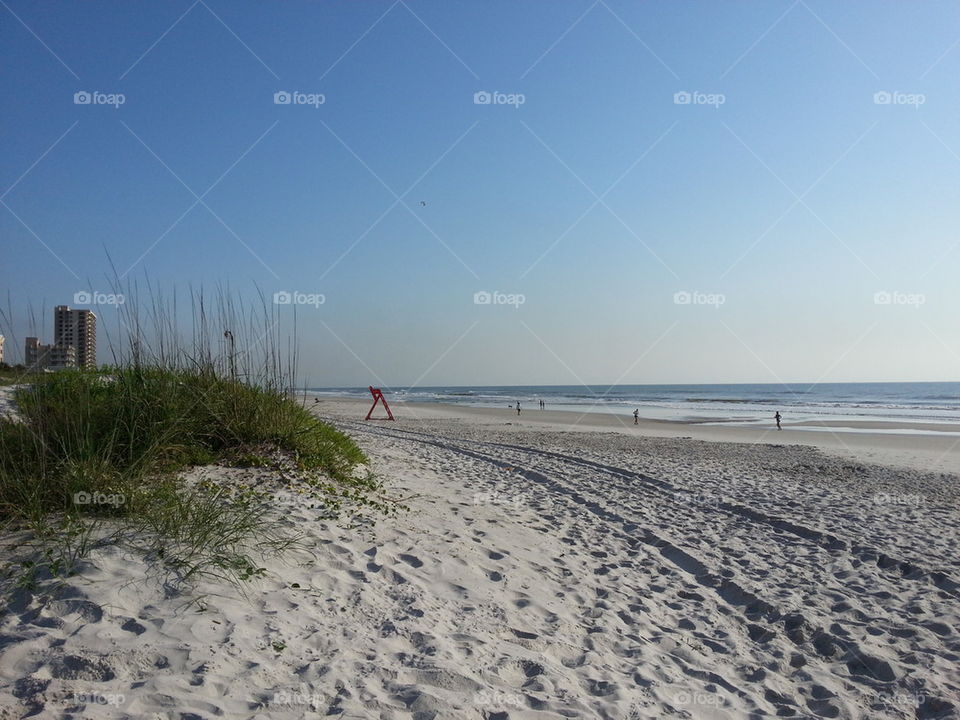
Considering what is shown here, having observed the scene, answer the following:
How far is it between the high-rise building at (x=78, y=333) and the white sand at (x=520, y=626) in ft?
7.92

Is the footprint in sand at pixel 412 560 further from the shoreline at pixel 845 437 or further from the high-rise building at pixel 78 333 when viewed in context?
the shoreline at pixel 845 437

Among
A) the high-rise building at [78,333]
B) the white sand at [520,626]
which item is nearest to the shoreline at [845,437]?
the high-rise building at [78,333]

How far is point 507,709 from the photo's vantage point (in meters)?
3.55

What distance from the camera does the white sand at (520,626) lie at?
11.3 ft

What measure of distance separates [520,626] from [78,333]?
6.88 meters

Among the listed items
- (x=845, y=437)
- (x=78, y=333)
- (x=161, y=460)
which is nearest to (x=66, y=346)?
(x=78, y=333)

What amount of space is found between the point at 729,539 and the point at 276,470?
547 cm

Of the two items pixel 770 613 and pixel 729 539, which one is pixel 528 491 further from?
pixel 770 613

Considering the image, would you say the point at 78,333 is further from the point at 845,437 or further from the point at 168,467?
Answer: the point at 845,437

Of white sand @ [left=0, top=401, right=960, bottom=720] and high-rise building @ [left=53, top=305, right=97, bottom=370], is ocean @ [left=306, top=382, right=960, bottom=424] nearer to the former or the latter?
high-rise building @ [left=53, top=305, right=97, bottom=370]

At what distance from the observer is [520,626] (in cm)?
470

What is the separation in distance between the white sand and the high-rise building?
2.41 meters

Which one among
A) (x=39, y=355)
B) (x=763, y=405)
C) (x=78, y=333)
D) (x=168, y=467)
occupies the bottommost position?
(x=763, y=405)

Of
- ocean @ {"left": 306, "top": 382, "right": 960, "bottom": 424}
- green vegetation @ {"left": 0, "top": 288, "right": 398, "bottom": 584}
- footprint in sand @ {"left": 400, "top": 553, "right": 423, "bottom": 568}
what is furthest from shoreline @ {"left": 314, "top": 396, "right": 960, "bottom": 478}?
footprint in sand @ {"left": 400, "top": 553, "right": 423, "bottom": 568}
